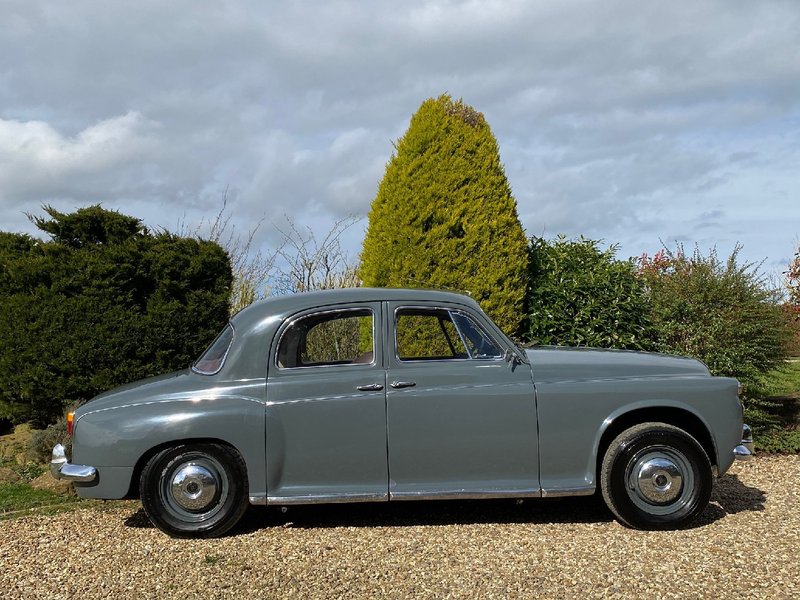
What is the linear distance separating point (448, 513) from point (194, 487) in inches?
73.4

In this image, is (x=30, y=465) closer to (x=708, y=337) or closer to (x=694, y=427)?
(x=694, y=427)

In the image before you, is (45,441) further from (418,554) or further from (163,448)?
(418,554)

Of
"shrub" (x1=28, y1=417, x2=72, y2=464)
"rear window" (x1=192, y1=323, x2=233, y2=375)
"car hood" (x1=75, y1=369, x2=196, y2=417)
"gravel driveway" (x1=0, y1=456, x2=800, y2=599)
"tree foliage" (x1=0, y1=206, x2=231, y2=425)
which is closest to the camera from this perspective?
"gravel driveway" (x1=0, y1=456, x2=800, y2=599)

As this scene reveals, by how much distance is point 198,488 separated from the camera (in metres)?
5.46

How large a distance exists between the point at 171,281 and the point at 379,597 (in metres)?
5.29

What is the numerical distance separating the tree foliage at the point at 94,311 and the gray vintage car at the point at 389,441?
3.02m

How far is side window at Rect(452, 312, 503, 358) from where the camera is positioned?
562cm

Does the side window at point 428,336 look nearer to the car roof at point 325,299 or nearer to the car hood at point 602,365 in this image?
the car roof at point 325,299

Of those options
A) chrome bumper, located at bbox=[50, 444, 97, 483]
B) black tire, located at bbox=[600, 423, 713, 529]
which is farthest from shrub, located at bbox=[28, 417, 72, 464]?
black tire, located at bbox=[600, 423, 713, 529]

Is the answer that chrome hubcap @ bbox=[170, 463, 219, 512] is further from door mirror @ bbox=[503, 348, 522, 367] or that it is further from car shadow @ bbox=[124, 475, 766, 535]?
door mirror @ bbox=[503, 348, 522, 367]

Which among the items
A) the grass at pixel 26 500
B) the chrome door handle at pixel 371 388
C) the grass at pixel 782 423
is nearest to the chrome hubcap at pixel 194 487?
the chrome door handle at pixel 371 388

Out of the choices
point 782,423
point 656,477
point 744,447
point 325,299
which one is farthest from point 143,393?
point 782,423

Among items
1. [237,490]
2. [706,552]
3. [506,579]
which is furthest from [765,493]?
[237,490]

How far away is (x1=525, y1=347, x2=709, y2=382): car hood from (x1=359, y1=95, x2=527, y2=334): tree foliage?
302 cm
